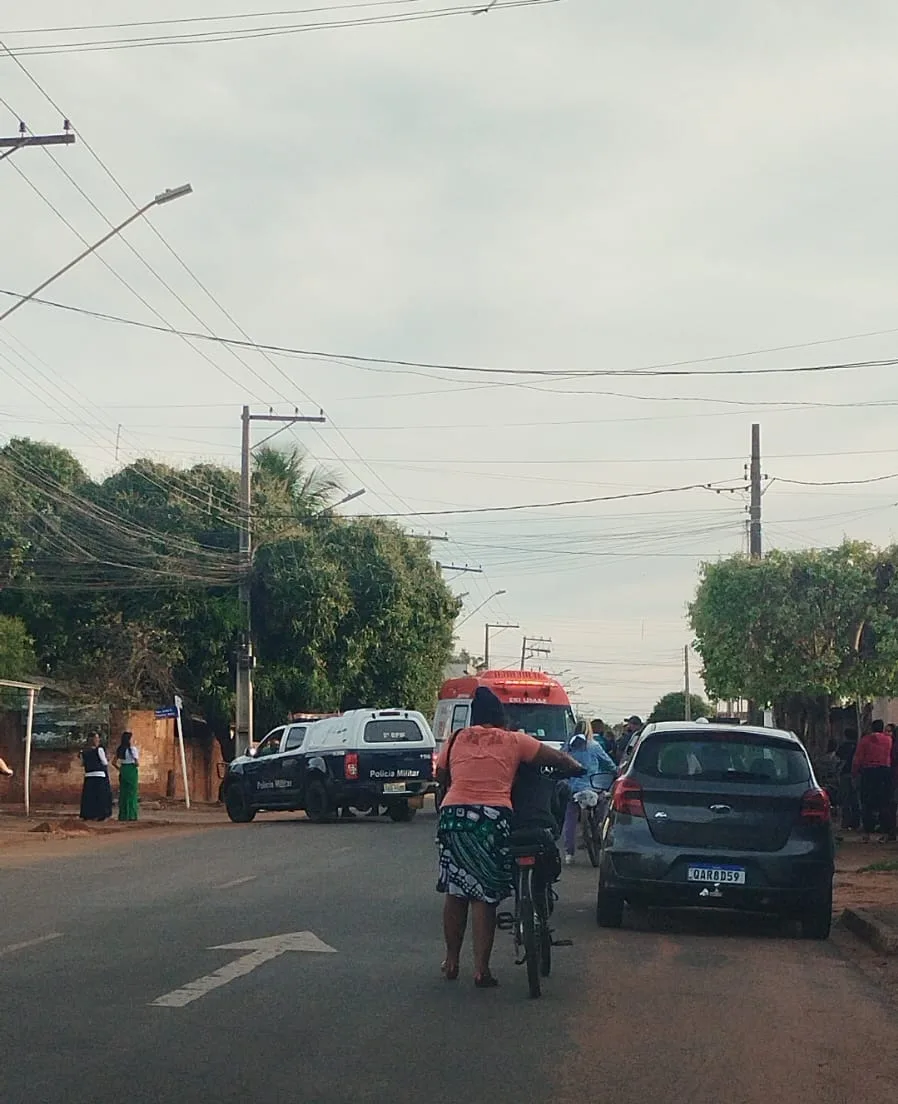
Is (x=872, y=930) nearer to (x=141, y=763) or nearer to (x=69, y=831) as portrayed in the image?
(x=69, y=831)

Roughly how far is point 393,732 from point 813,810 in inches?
724

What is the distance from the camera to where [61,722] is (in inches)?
1594

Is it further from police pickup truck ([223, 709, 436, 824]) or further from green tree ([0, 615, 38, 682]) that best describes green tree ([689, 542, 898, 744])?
green tree ([0, 615, 38, 682])

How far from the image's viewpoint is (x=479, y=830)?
398 inches

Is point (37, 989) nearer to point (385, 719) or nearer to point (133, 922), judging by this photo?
point (133, 922)

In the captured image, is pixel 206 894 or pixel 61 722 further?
pixel 61 722

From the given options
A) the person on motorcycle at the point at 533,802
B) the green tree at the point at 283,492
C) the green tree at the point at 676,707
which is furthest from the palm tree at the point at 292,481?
the green tree at the point at 676,707

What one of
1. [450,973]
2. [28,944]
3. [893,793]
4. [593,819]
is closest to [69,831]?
[593,819]

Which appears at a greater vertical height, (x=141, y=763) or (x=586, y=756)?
(x=586, y=756)

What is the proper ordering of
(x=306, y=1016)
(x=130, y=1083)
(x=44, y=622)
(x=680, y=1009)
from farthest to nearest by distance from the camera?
(x=44, y=622)
(x=680, y=1009)
(x=306, y=1016)
(x=130, y=1083)

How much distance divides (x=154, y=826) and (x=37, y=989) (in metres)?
21.4

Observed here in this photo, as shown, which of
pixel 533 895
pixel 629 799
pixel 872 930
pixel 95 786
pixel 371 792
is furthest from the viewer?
pixel 95 786

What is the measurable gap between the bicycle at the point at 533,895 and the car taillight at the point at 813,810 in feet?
11.6

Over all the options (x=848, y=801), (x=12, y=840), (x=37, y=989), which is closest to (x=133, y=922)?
(x=37, y=989)
